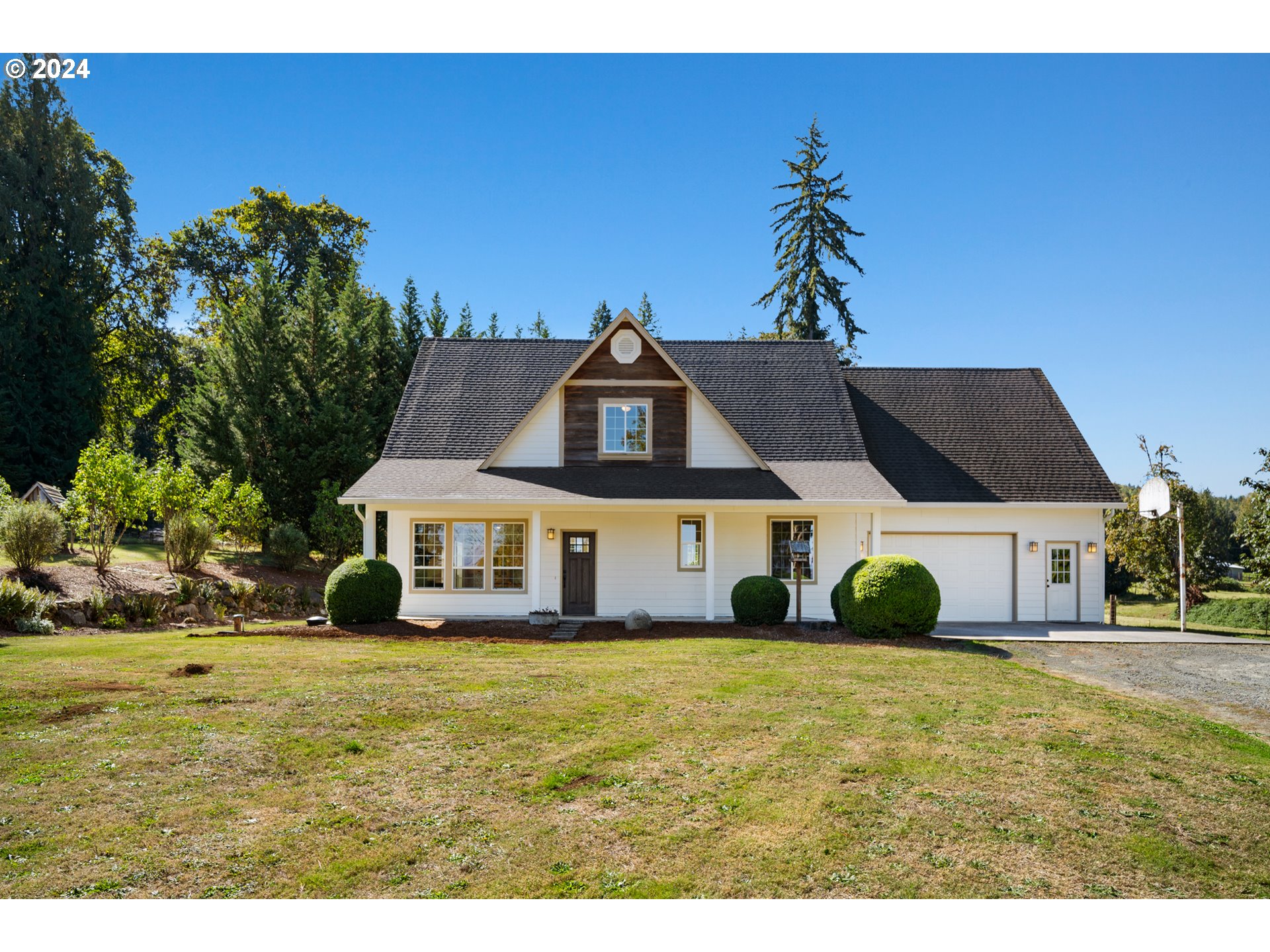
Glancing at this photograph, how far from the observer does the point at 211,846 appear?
526cm

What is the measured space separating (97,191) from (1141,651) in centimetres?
4140

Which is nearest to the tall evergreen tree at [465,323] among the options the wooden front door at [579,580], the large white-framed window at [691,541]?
the wooden front door at [579,580]

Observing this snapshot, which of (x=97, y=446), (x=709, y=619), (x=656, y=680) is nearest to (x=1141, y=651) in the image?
(x=709, y=619)

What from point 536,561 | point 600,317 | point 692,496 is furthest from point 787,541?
point 600,317

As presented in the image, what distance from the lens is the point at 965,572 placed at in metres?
20.2

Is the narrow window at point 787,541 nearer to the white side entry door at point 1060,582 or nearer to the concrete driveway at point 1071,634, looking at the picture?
the concrete driveway at point 1071,634

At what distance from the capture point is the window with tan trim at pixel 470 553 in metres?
18.9

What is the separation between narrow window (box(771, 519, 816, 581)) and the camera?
19031 millimetres

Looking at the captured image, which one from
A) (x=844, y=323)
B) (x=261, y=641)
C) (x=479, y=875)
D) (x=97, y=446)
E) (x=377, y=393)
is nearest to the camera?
(x=479, y=875)

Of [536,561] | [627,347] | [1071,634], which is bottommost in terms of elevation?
[1071,634]

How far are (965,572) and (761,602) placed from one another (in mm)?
6592

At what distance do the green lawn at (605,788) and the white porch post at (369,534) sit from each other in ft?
24.0

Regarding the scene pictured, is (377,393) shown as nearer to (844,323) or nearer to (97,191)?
(97,191)

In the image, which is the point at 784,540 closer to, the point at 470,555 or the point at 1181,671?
the point at 470,555
